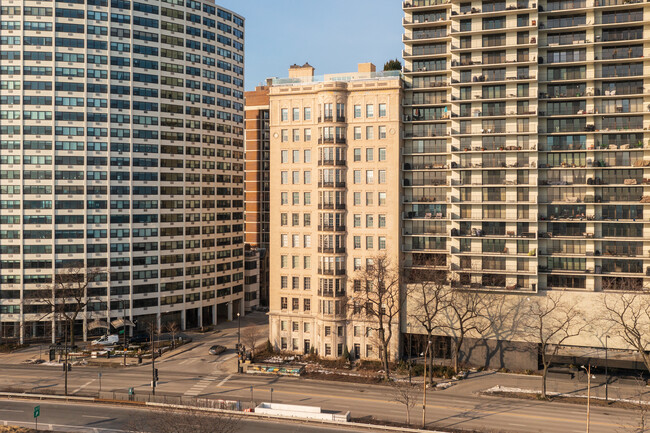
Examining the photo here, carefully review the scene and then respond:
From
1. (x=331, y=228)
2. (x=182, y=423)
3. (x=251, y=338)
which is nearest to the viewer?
(x=182, y=423)

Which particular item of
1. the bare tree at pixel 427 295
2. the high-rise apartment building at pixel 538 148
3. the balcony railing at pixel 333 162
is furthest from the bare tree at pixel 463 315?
the balcony railing at pixel 333 162

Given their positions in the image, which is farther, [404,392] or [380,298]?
[380,298]

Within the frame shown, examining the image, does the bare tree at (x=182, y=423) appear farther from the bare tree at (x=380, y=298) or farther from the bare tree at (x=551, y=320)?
the bare tree at (x=551, y=320)

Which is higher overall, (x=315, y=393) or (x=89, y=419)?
(x=89, y=419)

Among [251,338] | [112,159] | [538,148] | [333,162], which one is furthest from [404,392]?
[112,159]

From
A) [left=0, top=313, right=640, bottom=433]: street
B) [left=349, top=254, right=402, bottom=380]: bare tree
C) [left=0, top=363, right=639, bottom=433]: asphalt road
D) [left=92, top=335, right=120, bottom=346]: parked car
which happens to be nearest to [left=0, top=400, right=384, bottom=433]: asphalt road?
[left=0, top=313, right=640, bottom=433]: street

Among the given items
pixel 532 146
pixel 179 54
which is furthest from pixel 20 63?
pixel 532 146

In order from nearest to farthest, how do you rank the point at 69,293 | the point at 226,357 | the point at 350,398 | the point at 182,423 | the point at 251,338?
1. the point at 182,423
2. the point at 350,398
3. the point at 251,338
4. the point at 226,357
5. the point at 69,293

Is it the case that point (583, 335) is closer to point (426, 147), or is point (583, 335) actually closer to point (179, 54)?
point (426, 147)

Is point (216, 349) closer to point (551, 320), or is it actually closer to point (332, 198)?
point (332, 198)

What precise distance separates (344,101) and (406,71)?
35.4ft

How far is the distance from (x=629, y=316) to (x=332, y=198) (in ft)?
143

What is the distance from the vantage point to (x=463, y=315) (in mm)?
76250

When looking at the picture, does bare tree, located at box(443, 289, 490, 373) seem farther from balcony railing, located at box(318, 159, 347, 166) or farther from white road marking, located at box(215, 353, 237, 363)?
white road marking, located at box(215, 353, 237, 363)
